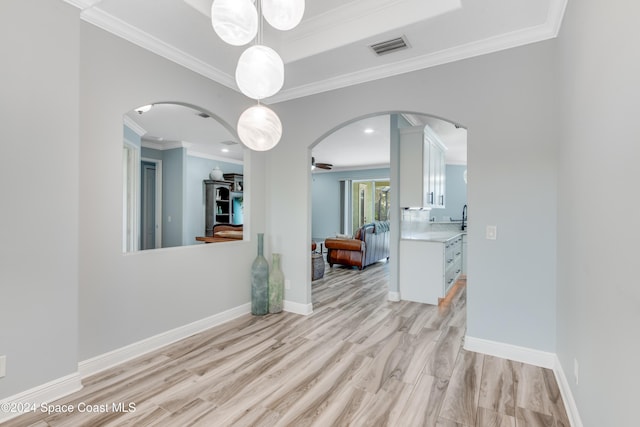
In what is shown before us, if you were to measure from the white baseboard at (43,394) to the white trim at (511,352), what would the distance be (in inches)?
121

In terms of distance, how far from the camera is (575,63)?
180 cm

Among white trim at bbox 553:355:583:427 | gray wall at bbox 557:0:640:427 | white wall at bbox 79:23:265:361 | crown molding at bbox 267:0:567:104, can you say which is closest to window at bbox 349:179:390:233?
crown molding at bbox 267:0:567:104

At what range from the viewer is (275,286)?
3.71 meters

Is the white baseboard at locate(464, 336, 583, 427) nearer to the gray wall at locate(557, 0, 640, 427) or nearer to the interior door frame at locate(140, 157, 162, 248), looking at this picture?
the gray wall at locate(557, 0, 640, 427)

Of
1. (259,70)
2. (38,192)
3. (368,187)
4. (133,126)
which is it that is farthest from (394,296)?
(368,187)

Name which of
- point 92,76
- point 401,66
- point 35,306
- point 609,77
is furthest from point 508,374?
point 92,76

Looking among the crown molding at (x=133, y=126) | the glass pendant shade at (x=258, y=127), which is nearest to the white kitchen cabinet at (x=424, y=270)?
the glass pendant shade at (x=258, y=127)

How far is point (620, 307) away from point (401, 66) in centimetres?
262

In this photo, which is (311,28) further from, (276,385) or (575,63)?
(276,385)

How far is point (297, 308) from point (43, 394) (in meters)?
2.34

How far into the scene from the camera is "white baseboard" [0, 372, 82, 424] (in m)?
1.81

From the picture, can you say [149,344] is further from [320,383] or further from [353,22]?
[353,22]

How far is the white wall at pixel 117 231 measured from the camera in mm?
2260

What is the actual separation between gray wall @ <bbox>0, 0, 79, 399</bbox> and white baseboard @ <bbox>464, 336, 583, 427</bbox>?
3157 millimetres
